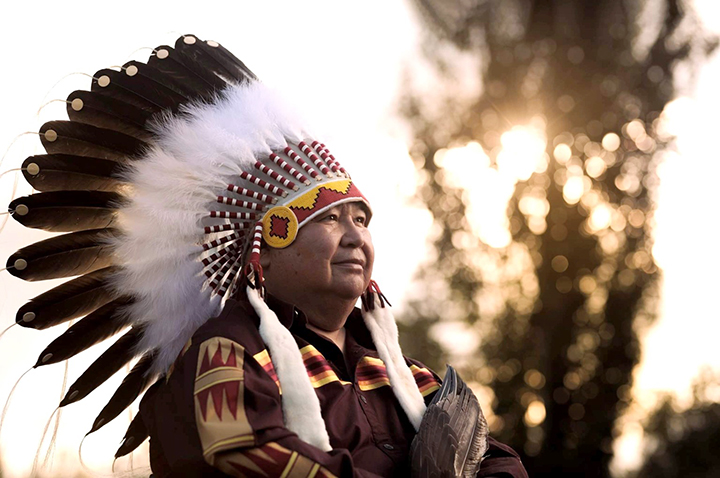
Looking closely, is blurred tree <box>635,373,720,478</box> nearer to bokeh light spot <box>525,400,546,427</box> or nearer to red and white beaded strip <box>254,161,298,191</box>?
bokeh light spot <box>525,400,546,427</box>

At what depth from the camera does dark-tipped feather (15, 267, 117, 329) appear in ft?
8.36

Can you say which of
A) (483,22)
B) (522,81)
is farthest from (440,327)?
(483,22)

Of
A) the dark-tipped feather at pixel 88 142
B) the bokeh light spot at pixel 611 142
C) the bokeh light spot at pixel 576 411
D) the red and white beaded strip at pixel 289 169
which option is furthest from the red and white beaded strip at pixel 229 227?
the bokeh light spot at pixel 611 142

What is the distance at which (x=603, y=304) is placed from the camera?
8.47m

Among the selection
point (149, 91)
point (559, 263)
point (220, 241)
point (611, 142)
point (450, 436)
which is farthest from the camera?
point (611, 142)

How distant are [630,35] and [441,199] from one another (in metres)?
3.08

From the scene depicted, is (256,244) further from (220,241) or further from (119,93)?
(119,93)

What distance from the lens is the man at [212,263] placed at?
2.16 metres

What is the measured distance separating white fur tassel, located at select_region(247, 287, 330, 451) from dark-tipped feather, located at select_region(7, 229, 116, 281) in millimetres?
742

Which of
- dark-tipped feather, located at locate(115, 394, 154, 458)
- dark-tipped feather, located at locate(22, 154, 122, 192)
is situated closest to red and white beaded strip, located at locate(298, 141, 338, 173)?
dark-tipped feather, located at locate(22, 154, 122, 192)

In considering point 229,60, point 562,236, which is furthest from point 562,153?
point 229,60

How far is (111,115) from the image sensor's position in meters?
2.68

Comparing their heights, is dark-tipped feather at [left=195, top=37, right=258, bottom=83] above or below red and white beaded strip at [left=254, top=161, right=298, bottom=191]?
above

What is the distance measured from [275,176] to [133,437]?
43.0 inches
